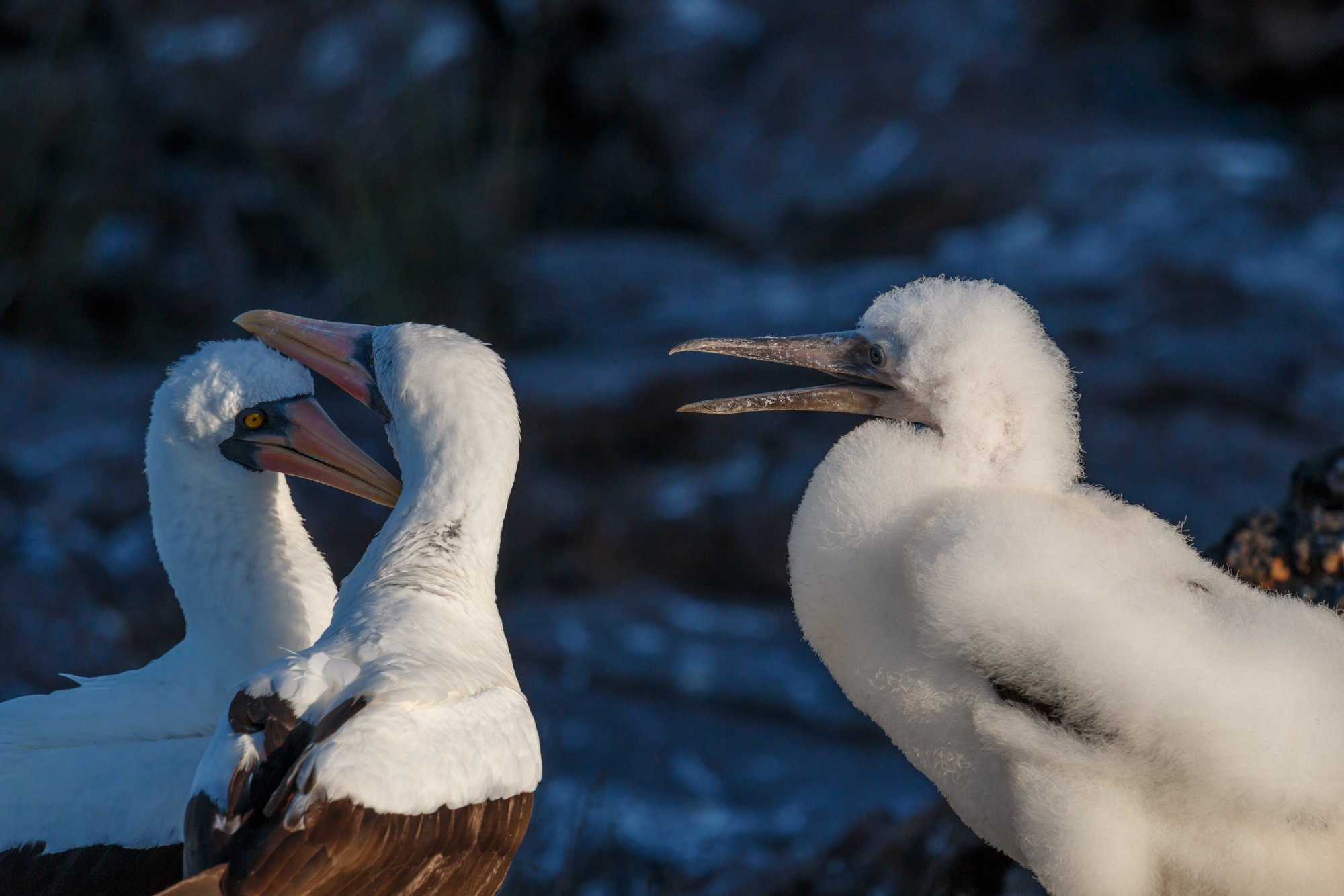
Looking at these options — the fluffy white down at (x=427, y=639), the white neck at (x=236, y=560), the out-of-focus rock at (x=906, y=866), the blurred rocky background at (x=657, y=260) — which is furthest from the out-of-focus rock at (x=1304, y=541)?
the white neck at (x=236, y=560)

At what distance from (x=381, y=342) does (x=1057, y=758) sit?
5.14 feet

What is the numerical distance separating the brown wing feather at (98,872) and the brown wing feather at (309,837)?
1.42ft

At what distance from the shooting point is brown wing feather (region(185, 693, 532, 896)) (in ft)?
7.29

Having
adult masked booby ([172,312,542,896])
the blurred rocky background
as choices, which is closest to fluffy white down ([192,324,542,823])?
adult masked booby ([172,312,542,896])

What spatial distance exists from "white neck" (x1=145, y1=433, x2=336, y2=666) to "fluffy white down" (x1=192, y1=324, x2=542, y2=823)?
416mm

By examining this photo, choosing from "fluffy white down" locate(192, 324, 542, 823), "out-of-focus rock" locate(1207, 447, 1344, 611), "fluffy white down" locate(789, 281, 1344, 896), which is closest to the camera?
"fluffy white down" locate(192, 324, 542, 823)

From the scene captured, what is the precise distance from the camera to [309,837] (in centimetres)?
223

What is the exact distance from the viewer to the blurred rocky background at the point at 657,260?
5902mm

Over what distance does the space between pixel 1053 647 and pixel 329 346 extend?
64.6 inches

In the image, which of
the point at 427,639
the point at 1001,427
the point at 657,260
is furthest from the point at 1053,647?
the point at 657,260

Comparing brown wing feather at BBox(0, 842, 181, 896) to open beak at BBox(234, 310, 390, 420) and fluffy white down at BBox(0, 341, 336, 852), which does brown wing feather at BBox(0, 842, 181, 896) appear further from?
open beak at BBox(234, 310, 390, 420)

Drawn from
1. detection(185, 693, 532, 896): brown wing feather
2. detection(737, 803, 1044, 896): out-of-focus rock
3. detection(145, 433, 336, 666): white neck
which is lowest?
detection(737, 803, 1044, 896): out-of-focus rock

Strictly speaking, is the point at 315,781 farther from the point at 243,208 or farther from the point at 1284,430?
the point at 243,208

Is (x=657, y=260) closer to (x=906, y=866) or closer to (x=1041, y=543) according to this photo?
(x=906, y=866)
